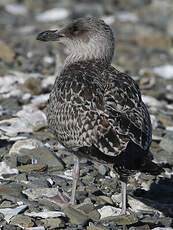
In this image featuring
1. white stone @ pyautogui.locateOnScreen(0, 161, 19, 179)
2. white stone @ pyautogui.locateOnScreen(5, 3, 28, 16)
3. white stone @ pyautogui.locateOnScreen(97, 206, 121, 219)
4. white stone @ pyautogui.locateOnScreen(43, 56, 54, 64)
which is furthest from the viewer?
white stone @ pyautogui.locateOnScreen(5, 3, 28, 16)

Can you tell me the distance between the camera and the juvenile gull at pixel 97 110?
5.36 metres

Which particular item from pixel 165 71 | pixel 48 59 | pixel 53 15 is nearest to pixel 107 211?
pixel 48 59

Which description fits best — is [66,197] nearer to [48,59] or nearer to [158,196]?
[158,196]

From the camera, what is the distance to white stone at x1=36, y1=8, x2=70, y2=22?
16.3 m

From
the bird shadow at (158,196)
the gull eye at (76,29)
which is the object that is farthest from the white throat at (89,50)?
the bird shadow at (158,196)

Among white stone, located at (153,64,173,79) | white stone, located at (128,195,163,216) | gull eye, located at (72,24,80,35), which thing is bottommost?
white stone, located at (153,64,173,79)

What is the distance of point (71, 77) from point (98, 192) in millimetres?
1174

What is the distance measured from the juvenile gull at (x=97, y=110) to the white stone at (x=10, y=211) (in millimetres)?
399

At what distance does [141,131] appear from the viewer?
5598 millimetres

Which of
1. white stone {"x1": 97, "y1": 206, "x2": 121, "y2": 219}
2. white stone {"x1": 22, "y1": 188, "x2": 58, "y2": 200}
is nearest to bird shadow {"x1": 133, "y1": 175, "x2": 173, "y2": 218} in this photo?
white stone {"x1": 97, "y1": 206, "x2": 121, "y2": 219}

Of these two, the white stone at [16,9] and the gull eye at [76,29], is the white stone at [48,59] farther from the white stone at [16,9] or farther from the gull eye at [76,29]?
the gull eye at [76,29]

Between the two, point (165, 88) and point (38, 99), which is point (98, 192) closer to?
point (38, 99)

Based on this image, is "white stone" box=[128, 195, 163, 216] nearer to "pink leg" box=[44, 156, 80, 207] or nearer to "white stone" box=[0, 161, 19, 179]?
"pink leg" box=[44, 156, 80, 207]

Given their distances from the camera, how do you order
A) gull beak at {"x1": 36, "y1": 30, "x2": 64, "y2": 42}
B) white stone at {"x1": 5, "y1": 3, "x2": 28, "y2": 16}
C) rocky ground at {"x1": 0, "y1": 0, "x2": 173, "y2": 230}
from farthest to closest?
1. white stone at {"x1": 5, "y1": 3, "x2": 28, "y2": 16}
2. gull beak at {"x1": 36, "y1": 30, "x2": 64, "y2": 42}
3. rocky ground at {"x1": 0, "y1": 0, "x2": 173, "y2": 230}
